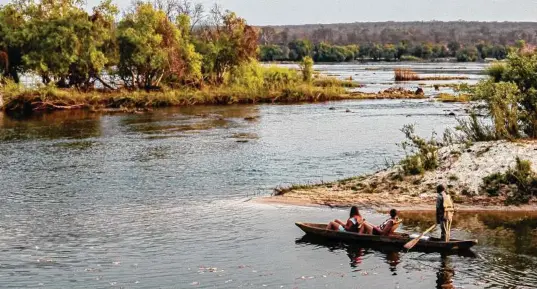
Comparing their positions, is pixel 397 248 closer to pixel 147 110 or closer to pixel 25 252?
pixel 25 252

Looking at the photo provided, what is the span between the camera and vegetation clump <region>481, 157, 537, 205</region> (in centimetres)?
2870

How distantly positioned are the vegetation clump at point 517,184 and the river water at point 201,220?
1.90 m

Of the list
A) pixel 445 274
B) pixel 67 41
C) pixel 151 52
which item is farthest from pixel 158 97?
pixel 445 274

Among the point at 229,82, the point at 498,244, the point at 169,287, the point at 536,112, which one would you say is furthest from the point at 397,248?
the point at 229,82

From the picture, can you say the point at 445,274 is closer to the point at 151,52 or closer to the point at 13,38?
the point at 151,52

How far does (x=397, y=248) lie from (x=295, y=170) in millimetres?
14808

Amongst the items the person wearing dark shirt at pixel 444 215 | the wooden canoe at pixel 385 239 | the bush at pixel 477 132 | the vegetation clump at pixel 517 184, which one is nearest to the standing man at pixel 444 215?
the person wearing dark shirt at pixel 444 215

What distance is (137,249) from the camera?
23.3m

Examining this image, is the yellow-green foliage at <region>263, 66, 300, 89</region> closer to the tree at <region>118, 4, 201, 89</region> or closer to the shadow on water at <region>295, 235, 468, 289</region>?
the tree at <region>118, 4, 201, 89</region>

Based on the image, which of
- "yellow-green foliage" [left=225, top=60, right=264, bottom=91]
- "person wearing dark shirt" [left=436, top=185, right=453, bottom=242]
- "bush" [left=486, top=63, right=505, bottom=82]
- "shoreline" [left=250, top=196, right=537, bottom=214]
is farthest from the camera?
"yellow-green foliage" [left=225, top=60, right=264, bottom=91]

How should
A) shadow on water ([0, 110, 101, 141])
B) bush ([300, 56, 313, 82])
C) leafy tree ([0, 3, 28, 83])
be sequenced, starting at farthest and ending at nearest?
bush ([300, 56, 313, 82])
leafy tree ([0, 3, 28, 83])
shadow on water ([0, 110, 101, 141])

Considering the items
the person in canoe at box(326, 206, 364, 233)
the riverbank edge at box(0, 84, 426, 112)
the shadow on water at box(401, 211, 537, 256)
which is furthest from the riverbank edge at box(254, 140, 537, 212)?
the riverbank edge at box(0, 84, 426, 112)

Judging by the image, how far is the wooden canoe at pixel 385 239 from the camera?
2220 cm

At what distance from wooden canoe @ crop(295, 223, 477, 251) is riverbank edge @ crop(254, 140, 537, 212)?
4.90 m
